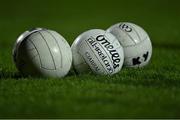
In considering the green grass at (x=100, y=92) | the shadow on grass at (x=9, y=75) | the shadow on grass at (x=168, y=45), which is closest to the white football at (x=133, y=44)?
the green grass at (x=100, y=92)

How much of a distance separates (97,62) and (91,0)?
23506 mm

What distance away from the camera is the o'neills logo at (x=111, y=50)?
35.2ft

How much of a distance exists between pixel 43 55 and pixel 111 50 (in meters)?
1.22

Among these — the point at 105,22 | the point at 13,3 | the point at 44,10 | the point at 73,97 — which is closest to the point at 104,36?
the point at 73,97

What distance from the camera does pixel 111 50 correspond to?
35.3ft

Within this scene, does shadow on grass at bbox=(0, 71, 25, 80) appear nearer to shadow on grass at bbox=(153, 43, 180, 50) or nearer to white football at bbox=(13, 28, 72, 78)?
white football at bbox=(13, 28, 72, 78)

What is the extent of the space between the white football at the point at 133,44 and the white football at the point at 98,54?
26.7 inches

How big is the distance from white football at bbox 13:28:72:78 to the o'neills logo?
0.62 metres

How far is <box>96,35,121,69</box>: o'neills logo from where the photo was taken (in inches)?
423

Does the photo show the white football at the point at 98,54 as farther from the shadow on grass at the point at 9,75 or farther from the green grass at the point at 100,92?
the shadow on grass at the point at 9,75

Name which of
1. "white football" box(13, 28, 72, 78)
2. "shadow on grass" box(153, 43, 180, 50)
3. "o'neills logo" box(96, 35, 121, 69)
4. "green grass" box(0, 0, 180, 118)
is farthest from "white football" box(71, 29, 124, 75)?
"shadow on grass" box(153, 43, 180, 50)

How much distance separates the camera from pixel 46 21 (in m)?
24.7

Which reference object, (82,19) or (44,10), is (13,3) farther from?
(82,19)

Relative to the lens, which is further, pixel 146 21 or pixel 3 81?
pixel 146 21
